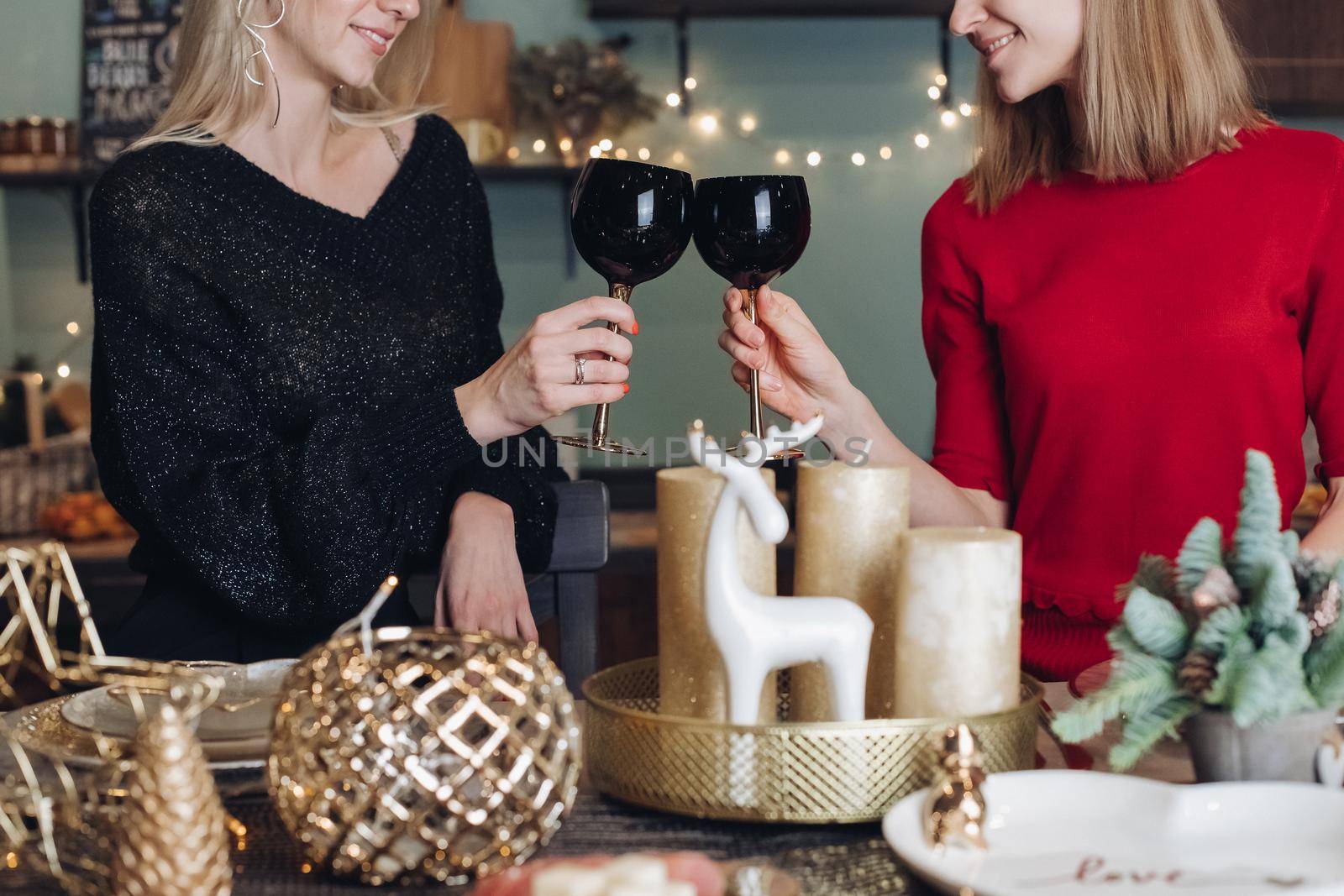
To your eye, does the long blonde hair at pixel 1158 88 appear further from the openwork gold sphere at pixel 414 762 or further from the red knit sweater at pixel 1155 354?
the openwork gold sphere at pixel 414 762

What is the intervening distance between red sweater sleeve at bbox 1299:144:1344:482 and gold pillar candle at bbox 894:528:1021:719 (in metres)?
0.76

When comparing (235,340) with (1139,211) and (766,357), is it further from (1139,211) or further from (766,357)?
(1139,211)

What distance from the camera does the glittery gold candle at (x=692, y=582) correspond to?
75cm

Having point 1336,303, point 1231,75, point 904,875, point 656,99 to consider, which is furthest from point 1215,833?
point 656,99

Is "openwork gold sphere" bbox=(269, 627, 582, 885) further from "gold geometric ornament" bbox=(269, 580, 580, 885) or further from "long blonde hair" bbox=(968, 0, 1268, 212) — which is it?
"long blonde hair" bbox=(968, 0, 1268, 212)

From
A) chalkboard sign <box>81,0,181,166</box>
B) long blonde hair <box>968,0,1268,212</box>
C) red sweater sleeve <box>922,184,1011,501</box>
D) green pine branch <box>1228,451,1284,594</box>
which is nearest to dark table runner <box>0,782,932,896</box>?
green pine branch <box>1228,451,1284,594</box>

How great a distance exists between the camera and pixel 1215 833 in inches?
26.0

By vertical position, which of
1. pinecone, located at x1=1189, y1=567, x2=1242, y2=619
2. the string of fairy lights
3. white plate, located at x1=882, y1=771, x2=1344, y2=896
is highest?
the string of fairy lights

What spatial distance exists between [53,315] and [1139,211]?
2.72 m

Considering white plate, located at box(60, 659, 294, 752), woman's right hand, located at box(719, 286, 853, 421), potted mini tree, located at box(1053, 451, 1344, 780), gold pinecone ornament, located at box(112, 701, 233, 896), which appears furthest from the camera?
woman's right hand, located at box(719, 286, 853, 421)

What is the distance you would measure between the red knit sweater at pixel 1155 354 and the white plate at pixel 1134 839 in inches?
25.7

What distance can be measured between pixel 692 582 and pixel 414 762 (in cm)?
21

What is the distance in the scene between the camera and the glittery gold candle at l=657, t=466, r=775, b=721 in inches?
29.4

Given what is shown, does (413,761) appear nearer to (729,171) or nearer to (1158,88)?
(1158,88)
